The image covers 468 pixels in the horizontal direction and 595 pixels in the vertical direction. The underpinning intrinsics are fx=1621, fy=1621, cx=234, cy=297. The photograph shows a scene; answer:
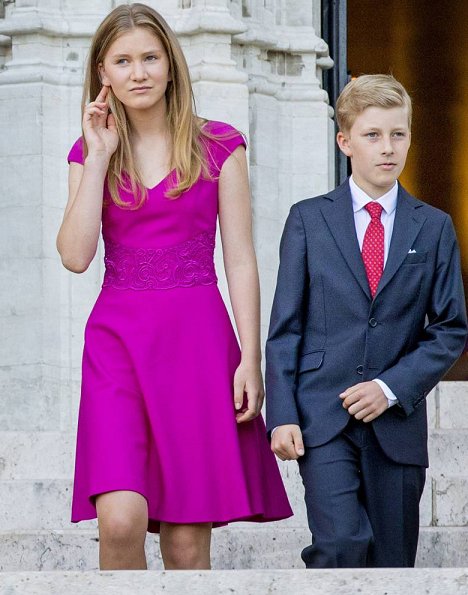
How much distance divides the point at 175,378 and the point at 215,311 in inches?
9.5

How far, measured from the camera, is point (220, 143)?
4617 millimetres

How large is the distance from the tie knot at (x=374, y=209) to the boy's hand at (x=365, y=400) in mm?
502

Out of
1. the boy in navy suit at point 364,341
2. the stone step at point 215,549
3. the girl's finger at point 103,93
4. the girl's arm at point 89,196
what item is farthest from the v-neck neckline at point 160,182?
the stone step at point 215,549

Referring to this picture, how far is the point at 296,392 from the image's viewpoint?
14.9 feet

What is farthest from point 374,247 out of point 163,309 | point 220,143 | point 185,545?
point 185,545

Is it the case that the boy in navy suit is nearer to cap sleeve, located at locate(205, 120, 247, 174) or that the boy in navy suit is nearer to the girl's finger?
cap sleeve, located at locate(205, 120, 247, 174)

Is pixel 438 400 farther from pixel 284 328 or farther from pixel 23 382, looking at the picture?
pixel 284 328

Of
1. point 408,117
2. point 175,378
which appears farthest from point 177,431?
point 408,117

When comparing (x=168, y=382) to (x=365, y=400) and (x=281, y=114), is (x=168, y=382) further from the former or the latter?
(x=281, y=114)

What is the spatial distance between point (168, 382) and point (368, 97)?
99cm

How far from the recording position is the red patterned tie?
4566 mm

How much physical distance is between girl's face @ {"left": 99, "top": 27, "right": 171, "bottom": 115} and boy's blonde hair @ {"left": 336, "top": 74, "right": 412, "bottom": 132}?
0.53 meters

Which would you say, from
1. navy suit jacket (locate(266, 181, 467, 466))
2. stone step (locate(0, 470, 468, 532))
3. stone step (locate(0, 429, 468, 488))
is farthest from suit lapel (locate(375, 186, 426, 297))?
stone step (locate(0, 429, 468, 488))

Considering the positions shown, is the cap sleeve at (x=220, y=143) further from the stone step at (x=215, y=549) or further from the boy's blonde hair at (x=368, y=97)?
the stone step at (x=215, y=549)
